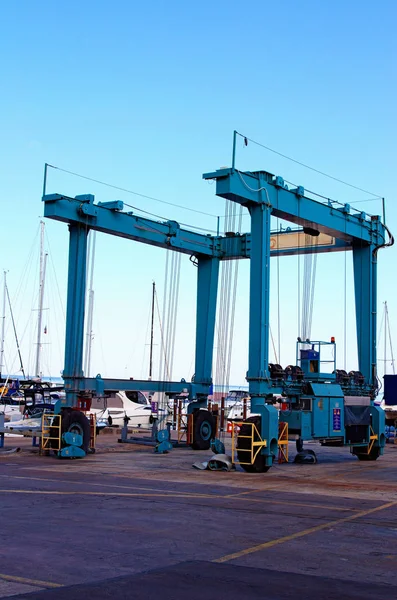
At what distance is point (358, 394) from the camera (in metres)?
28.1

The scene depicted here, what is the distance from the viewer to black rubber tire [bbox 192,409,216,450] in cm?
2986

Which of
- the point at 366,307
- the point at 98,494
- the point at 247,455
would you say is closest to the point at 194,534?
the point at 98,494

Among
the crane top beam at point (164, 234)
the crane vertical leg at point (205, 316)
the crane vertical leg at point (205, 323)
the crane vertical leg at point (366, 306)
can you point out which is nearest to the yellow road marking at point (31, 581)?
the crane top beam at point (164, 234)

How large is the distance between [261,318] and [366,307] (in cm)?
780

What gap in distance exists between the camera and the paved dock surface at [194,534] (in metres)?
8.01

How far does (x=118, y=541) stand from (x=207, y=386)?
69.2 feet

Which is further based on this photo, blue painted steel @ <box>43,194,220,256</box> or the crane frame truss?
blue painted steel @ <box>43,194,220,256</box>

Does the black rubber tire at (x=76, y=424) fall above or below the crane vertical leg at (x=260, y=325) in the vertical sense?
below

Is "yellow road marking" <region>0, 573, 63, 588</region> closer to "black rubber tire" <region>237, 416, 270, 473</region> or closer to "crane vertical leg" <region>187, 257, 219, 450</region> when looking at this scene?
"black rubber tire" <region>237, 416, 270, 473</region>

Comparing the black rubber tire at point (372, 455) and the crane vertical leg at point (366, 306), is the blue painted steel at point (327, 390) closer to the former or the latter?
the black rubber tire at point (372, 455)

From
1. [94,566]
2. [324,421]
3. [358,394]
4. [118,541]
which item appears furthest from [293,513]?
[358,394]

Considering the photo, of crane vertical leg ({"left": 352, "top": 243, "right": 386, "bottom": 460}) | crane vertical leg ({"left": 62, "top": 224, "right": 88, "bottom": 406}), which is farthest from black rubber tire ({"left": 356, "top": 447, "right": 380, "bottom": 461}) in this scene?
crane vertical leg ({"left": 62, "top": 224, "right": 88, "bottom": 406})

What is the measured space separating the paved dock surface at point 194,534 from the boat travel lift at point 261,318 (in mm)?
3223

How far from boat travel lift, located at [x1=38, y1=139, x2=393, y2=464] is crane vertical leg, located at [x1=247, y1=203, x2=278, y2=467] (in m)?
0.03
